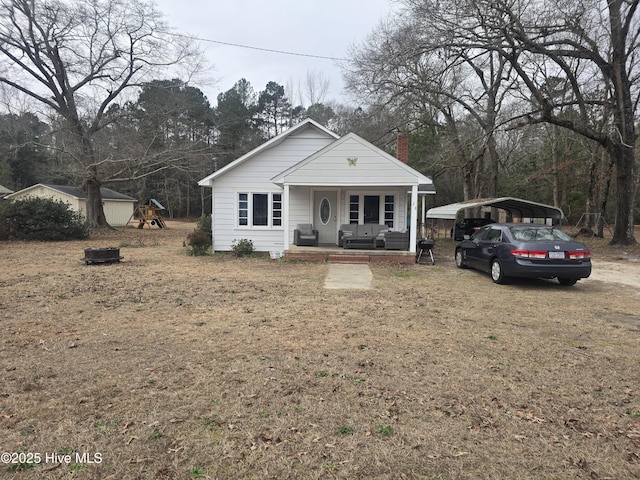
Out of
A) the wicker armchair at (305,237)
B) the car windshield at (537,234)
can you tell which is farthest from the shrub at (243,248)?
the car windshield at (537,234)

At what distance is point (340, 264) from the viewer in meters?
12.1

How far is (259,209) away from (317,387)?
11.9m

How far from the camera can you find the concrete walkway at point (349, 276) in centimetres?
885

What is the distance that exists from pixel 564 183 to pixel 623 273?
25.9m

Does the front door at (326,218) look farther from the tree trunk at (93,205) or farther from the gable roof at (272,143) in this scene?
the tree trunk at (93,205)

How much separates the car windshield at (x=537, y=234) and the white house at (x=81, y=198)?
29.0 meters

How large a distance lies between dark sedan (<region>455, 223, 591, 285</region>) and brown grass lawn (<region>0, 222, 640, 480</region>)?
0.98 metres

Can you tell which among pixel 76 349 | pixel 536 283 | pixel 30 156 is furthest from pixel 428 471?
pixel 30 156

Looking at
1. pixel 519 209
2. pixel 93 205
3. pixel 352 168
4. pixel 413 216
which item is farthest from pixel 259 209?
pixel 93 205

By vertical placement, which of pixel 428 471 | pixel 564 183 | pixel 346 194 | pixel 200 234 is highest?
pixel 564 183

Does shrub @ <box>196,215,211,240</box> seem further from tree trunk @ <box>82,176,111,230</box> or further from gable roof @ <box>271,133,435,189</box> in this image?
tree trunk @ <box>82,176,111,230</box>

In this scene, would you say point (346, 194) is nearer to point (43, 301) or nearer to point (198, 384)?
point (43, 301)

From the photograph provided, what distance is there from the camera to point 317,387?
368 centimetres

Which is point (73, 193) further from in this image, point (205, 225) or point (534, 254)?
point (534, 254)
